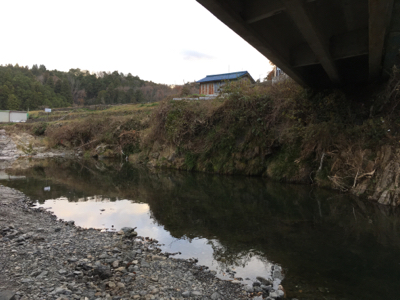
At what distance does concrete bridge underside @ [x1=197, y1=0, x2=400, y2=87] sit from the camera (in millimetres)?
5512

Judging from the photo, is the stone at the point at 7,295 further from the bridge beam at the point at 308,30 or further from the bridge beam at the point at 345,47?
the bridge beam at the point at 345,47

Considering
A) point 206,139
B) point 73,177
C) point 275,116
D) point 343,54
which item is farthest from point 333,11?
point 73,177

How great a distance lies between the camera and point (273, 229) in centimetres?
684

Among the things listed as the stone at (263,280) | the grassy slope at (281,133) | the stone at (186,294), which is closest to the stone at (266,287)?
the stone at (263,280)

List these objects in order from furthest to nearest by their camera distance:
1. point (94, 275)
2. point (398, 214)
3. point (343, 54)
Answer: point (343, 54), point (398, 214), point (94, 275)

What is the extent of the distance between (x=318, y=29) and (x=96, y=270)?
741cm

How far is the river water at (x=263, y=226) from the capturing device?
4.51m

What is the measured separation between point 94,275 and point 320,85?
42.6 feet

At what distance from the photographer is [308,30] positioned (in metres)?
6.38

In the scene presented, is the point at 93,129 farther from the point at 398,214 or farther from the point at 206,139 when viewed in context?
the point at 398,214

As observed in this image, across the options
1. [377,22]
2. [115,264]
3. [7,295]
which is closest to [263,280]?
[115,264]

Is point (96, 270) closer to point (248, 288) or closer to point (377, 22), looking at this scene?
point (248, 288)

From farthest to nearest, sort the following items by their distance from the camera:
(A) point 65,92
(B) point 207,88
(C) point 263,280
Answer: (A) point 65,92 < (B) point 207,88 < (C) point 263,280

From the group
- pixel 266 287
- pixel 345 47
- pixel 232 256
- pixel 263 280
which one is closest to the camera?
pixel 266 287
